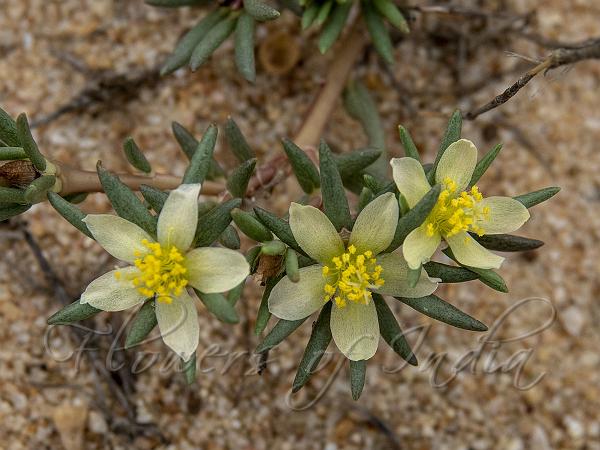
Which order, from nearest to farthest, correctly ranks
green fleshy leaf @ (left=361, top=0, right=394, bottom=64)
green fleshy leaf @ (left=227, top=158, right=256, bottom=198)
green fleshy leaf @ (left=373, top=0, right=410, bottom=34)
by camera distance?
green fleshy leaf @ (left=227, top=158, right=256, bottom=198)
green fleshy leaf @ (left=373, top=0, right=410, bottom=34)
green fleshy leaf @ (left=361, top=0, right=394, bottom=64)

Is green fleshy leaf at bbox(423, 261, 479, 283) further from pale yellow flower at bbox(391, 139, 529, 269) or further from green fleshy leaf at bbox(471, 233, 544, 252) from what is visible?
green fleshy leaf at bbox(471, 233, 544, 252)

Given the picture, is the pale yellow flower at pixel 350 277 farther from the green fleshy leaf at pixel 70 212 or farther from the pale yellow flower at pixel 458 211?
the green fleshy leaf at pixel 70 212

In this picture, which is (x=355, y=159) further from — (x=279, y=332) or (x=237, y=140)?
(x=279, y=332)

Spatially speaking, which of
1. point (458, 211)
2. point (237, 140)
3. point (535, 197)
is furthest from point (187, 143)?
point (535, 197)

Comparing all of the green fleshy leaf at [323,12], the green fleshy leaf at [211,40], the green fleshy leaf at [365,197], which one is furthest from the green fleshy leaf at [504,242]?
the green fleshy leaf at [211,40]

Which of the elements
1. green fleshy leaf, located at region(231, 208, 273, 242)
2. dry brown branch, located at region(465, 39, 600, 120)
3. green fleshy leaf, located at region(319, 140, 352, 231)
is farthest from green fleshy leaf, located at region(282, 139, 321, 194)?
dry brown branch, located at region(465, 39, 600, 120)
